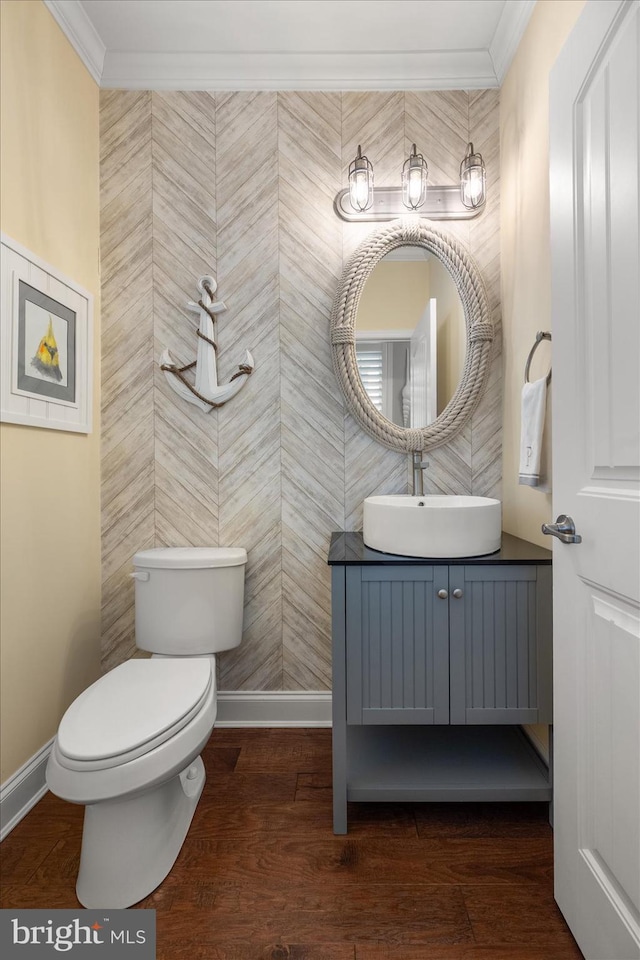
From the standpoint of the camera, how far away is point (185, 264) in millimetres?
2154

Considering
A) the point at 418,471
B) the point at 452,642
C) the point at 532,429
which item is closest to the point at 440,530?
the point at 452,642

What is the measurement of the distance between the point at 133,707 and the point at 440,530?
94 cm

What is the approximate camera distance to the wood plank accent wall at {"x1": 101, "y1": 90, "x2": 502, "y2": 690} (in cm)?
214

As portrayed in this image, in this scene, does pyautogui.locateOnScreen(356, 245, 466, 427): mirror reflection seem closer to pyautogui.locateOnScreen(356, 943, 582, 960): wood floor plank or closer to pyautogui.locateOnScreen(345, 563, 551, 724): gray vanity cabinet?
pyautogui.locateOnScreen(345, 563, 551, 724): gray vanity cabinet

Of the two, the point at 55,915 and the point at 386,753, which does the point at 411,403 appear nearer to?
the point at 386,753

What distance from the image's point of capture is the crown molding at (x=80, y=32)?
182 cm

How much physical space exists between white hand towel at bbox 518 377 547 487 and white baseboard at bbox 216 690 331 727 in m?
1.17

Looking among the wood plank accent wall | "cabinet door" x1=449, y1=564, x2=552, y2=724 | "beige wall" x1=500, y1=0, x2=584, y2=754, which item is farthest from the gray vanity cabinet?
the wood plank accent wall

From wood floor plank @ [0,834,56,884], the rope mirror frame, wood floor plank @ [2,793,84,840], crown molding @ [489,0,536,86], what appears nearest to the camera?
wood floor plank @ [0,834,56,884]

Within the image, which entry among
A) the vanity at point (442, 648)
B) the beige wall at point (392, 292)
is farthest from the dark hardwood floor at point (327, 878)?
the beige wall at point (392, 292)

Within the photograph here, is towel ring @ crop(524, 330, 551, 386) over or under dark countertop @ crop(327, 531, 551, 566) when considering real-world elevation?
over

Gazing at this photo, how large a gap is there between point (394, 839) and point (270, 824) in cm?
35

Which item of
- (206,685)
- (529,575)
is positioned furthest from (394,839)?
(529,575)

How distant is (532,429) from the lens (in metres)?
1.70
